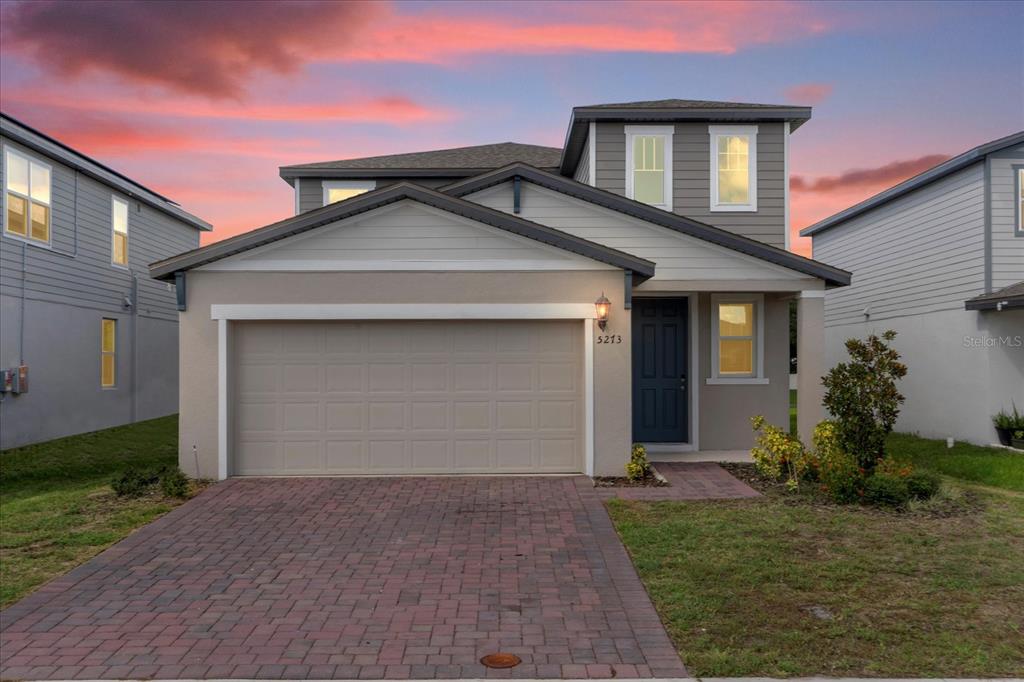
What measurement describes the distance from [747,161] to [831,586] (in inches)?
389

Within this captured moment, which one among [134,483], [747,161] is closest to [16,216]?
[134,483]

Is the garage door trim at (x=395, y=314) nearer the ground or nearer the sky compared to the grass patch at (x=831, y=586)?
nearer the sky

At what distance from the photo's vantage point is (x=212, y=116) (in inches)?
707

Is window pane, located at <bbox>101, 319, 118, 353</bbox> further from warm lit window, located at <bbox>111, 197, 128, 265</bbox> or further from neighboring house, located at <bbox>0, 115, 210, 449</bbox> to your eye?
warm lit window, located at <bbox>111, 197, 128, 265</bbox>

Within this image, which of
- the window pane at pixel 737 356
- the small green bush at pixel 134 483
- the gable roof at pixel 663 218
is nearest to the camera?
the small green bush at pixel 134 483

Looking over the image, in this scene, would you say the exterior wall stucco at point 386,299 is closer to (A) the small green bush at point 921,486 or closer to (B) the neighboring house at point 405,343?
(B) the neighboring house at point 405,343

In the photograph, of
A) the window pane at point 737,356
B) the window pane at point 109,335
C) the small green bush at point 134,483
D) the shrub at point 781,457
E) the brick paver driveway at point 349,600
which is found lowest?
the brick paver driveway at point 349,600

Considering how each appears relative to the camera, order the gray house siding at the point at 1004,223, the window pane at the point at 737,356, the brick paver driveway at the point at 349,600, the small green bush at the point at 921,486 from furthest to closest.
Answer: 1. the gray house siding at the point at 1004,223
2. the window pane at the point at 737,356
3. the small green bush at the point at 921,486
4. the brick paver driveway at the point at 349,600

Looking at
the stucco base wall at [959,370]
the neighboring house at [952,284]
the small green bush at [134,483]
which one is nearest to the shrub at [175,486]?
the small green bush at [134,483]

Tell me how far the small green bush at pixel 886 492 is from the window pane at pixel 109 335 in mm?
17290

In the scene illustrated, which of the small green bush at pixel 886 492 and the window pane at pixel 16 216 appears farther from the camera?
the window pane at pixel 16 216

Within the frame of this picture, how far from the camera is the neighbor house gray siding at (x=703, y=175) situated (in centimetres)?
1398

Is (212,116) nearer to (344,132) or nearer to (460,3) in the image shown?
(344,132)

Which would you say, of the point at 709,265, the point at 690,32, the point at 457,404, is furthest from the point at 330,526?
the point at 690,32
